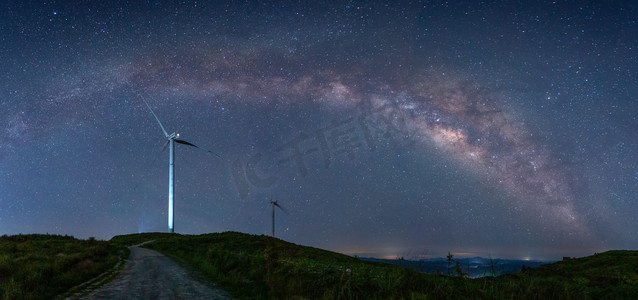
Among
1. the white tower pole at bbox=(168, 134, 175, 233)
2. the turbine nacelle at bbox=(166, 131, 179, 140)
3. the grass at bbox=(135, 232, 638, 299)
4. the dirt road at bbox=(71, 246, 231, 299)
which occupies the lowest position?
the dirt road at bbox=(71, 246, 231, 299)

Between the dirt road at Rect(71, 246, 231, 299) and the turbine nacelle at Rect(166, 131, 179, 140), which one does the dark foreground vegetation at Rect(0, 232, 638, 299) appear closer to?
the dirt road at Rect(71, 246, 231, 299)

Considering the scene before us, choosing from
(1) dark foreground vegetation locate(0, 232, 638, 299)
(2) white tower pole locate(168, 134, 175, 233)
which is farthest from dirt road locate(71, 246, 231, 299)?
(2) white tower pole locate(168, 134, 175, 233)

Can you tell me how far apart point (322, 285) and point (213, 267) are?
32.8 feet

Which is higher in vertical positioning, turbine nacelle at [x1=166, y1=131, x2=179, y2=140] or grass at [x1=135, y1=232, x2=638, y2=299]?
turbine nacelle at [x1=166, y1=131, x2=179, y2=140]

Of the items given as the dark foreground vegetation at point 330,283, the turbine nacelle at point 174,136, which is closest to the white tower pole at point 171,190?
the turbine nacelle at point 174,136

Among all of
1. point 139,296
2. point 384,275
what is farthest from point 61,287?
point 384,275

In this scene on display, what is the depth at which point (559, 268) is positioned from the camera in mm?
44562

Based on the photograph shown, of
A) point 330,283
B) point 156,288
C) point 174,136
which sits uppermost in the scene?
point 174,136

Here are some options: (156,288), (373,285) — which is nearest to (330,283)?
(373,285)

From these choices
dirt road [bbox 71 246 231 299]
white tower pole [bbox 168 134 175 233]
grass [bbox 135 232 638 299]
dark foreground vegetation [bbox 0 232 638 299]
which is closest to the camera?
grass [bbox 135 232 638 299]

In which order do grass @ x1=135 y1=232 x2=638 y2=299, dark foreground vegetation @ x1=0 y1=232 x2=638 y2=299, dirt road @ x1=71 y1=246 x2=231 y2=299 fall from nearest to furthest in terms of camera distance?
grass @ x1=135 y1=232 x2=638 y2=299 < dark foreground vegetation @ x1=0 y1=232 x2=638 y2=299 < dirt road @ x1=71 y1=246 x2=231 y2=299

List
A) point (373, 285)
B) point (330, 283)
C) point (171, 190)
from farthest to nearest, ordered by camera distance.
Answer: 1. point (171, 190)
2. point (330, 283)
3. point (373, 285)

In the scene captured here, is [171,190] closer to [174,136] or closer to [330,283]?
[174,136]

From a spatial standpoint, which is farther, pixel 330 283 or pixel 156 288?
pixel 156 288
